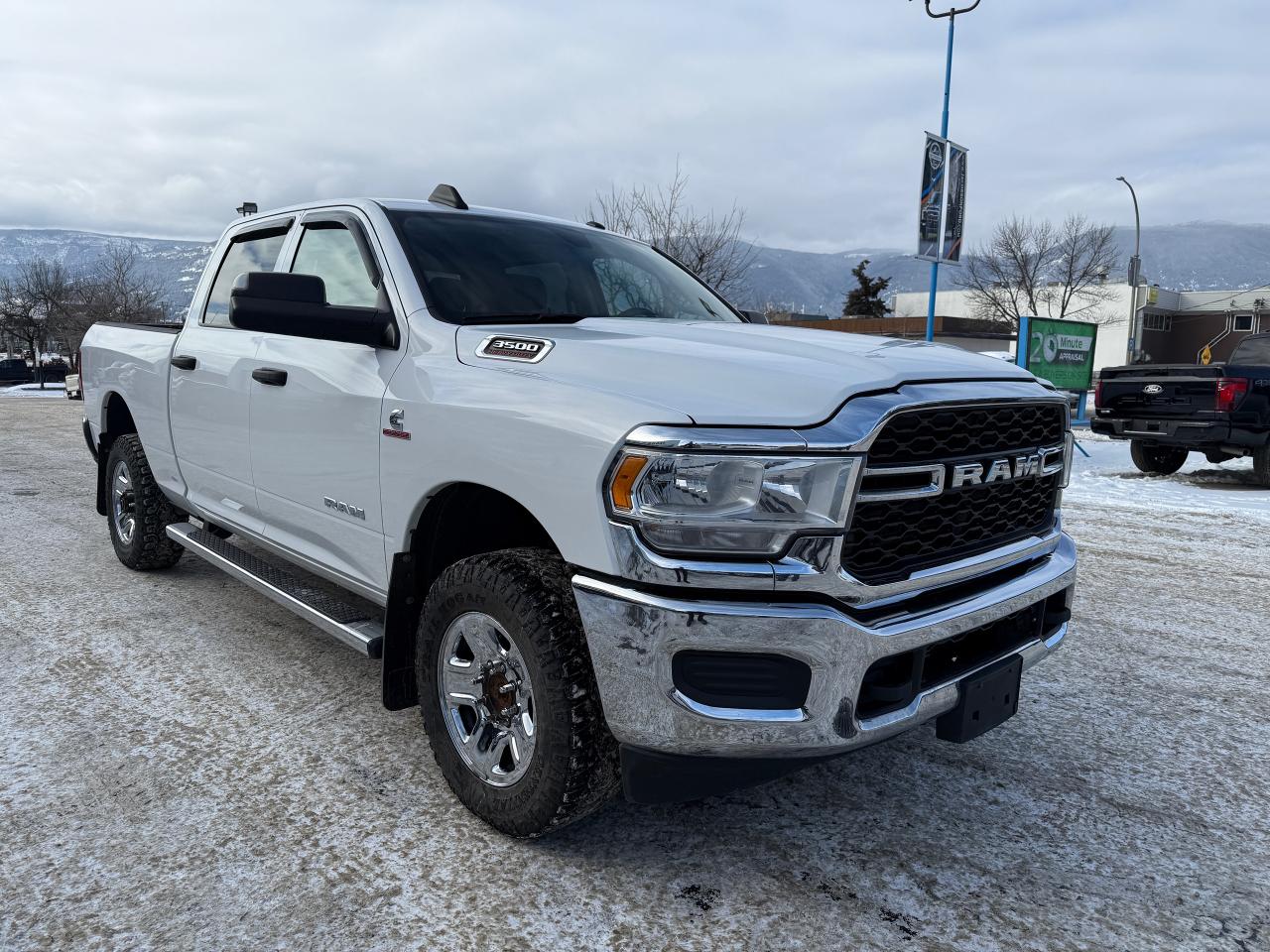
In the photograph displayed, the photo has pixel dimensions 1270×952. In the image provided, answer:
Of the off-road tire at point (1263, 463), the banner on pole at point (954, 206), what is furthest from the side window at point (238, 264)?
the banner on pole at point (954, 206)

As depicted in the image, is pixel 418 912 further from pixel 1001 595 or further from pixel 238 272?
pixel 238 272

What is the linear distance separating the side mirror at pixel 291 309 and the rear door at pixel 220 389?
35.7 inches

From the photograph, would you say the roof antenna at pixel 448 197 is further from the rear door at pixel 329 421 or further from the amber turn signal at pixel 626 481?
the amber turn signal at pixel 626 481

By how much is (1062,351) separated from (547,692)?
604 inches

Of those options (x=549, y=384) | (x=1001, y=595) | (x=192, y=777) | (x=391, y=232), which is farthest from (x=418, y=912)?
(x=391, y=232)

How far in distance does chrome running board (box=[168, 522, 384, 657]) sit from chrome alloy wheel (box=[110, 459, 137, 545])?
0.82 m

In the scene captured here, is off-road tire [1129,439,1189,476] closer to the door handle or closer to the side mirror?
the door handle

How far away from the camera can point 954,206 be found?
17.6 m

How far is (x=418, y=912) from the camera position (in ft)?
7.66

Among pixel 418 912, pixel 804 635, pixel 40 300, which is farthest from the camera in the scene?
pixel 40 300

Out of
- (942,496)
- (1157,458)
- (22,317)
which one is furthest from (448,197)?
(22,317)

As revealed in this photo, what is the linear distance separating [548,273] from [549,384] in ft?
4.07

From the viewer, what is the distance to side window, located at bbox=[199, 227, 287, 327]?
4.22 metres

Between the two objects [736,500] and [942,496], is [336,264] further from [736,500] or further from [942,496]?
[942,496]
